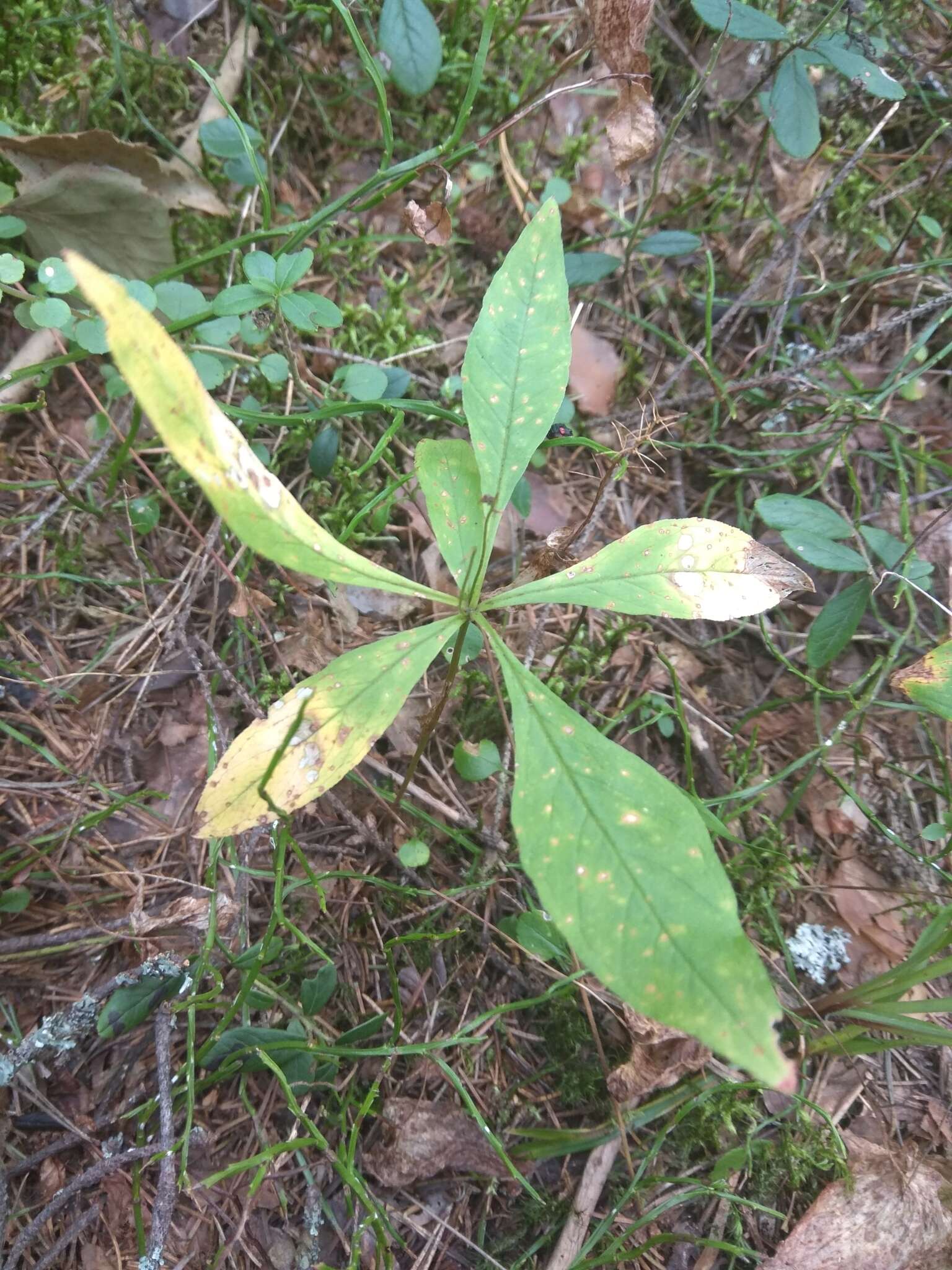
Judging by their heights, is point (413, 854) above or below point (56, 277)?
below

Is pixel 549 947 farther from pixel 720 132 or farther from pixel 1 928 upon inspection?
pixel 720 132

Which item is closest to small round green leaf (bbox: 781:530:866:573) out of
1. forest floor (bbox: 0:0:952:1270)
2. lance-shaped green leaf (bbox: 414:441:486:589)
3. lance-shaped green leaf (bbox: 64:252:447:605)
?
forest floor (bbox: 0:0:952:1270)

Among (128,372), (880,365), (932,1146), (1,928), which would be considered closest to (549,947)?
(932,1146)

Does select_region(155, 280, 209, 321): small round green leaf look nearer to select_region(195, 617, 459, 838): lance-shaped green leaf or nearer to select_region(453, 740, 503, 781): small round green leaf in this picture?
select_region(195, 617, 459, 838): lance-shaped green leaf

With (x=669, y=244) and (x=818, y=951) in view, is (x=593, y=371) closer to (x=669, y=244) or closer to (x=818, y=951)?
(x=669, y=244)

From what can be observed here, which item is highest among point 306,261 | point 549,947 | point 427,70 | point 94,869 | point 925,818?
point 427,70

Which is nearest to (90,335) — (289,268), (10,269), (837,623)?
(10,269)

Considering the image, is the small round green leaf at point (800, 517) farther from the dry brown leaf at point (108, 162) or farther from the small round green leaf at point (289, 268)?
the dry brown leaf at point (108, 162)

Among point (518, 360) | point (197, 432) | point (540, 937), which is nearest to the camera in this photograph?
point (197, 432)
